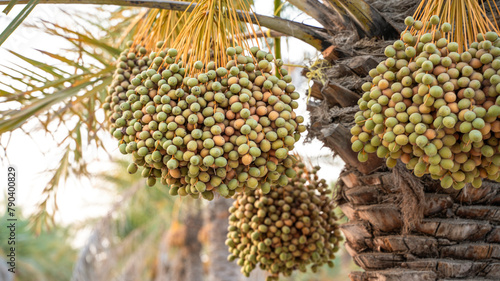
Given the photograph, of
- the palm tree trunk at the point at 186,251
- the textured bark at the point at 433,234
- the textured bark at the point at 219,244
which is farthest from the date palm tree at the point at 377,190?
the palm tree trunk at the point at 186,251

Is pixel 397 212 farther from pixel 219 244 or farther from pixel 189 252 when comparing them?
pixel 189 252

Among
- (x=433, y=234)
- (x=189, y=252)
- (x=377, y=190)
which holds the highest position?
(x=377, y=190)

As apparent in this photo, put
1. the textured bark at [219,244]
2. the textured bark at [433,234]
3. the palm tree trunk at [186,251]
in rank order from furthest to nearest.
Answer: the palm tree trunk at [186,251] < the textured bark at [219,244] < the textured bark at [433,234]

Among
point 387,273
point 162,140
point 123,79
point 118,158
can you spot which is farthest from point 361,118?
point 118,158

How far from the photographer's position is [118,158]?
831 cm

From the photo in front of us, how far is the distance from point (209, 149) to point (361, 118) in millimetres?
466

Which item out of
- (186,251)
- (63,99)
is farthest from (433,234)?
(186,251)

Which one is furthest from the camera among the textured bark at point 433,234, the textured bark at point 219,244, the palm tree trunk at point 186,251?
the palm tree trunk at point 186,251

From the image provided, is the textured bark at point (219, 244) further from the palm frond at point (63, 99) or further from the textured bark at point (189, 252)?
the palm frond at point (63, 99)

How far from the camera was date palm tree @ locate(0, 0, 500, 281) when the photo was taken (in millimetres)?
1648

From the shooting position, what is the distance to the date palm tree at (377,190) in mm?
1648

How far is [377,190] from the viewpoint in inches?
70.6

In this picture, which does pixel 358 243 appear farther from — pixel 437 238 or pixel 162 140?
pixel 162 140

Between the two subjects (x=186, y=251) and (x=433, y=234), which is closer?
(x=433, y=234)
